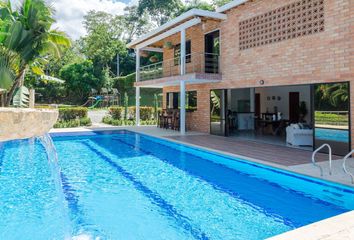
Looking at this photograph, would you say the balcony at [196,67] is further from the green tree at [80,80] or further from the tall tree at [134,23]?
the tall tree at [134,23]

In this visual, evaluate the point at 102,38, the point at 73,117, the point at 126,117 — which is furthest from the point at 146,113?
the point at 102,38

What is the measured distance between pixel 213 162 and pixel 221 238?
5589mm

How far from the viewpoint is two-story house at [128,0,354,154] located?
1014 centimetres

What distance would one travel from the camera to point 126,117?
23.5m

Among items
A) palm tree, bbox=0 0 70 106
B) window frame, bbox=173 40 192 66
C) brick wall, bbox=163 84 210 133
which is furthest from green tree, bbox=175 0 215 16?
palm tree, bbox=0 0 70 106

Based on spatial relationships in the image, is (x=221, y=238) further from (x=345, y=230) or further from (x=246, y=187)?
(x=246, y=187)

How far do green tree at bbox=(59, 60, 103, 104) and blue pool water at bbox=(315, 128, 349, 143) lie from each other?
30789mm

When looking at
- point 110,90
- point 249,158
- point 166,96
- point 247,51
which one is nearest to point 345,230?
point 249,158

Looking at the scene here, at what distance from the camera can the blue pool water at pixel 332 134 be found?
9.96 metres

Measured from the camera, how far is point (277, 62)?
40.8ft

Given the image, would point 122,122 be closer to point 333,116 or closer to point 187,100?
point 187,100

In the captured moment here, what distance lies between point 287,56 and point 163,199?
8.29 meters

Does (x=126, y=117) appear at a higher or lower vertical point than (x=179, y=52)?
lower

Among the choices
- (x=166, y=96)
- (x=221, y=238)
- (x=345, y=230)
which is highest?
(x=166, y=96)
